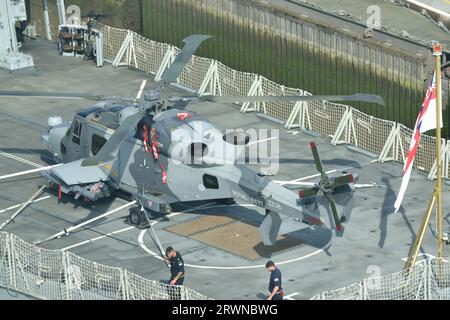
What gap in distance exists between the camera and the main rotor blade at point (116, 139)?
4388cm

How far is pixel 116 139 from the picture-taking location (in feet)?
145

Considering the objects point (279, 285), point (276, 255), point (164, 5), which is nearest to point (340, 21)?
point (164, 5)

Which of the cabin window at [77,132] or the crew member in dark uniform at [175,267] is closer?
the crew member in dark uniform at [175,267]

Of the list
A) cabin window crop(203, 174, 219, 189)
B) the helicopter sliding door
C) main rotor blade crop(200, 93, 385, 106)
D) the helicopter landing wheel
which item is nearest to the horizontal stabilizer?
cabin window crop(203, 174, 219, 189)

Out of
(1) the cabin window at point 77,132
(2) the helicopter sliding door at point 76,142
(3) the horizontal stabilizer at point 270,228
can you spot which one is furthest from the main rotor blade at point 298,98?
(1) the cabin window at point 77,132

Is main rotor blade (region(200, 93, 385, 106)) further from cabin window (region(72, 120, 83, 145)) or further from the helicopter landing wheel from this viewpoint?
cabin window (region(72, 120, 83, 145))

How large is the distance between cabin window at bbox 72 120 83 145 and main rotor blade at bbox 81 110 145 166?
3494 millimetres

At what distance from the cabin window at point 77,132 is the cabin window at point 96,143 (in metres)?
0.77

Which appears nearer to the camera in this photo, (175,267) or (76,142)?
(175,267)

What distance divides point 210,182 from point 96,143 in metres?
5.40

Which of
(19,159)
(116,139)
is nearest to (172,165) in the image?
(116,139)

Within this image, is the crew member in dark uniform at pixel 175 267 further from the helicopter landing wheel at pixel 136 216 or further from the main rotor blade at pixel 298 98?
the main rotor blade at pixel 298 98

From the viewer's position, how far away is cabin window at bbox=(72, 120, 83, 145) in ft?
161

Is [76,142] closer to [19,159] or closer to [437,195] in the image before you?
[19,159]
